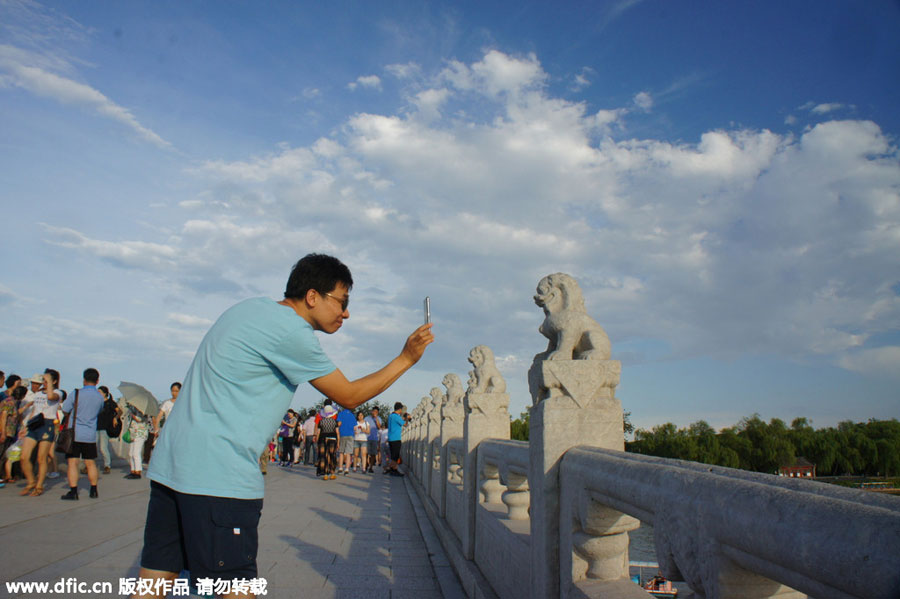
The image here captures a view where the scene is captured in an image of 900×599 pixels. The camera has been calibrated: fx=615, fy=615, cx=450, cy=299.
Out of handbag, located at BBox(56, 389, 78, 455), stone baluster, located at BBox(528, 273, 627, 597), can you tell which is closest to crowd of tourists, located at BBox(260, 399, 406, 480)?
handbag, located at BBox(56, 389, 78, 455)

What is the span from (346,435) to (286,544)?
331 inches

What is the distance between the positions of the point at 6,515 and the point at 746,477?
27.9ft

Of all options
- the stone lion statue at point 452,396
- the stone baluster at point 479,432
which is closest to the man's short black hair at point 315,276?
the stone baluster at point 479,432

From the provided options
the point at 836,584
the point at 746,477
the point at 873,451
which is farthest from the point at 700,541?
the point at 873,451

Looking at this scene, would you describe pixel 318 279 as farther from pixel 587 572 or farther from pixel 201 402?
pixel 587 572

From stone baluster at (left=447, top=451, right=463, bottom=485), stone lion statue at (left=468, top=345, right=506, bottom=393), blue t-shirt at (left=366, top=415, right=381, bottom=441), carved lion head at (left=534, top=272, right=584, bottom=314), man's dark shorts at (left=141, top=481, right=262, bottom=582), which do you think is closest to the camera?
man's dark shorts at (left=141, top=481, right=262, bottom=582)

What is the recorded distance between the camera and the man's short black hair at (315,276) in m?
2.77

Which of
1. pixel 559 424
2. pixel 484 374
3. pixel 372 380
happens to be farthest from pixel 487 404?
pixel 372 380

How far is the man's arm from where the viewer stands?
101 inches

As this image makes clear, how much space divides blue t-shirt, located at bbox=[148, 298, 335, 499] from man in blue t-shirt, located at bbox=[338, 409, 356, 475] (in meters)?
11.1

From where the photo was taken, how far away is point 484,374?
6551 millimetres

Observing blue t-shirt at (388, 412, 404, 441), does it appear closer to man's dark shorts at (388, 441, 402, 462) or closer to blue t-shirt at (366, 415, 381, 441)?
man's dark shorts at (388, 441, 402, 462)

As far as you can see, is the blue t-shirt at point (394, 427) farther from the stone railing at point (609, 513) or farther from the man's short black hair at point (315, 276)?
the man's short black hair at point (315, 276)

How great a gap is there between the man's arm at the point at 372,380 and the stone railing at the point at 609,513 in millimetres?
748
